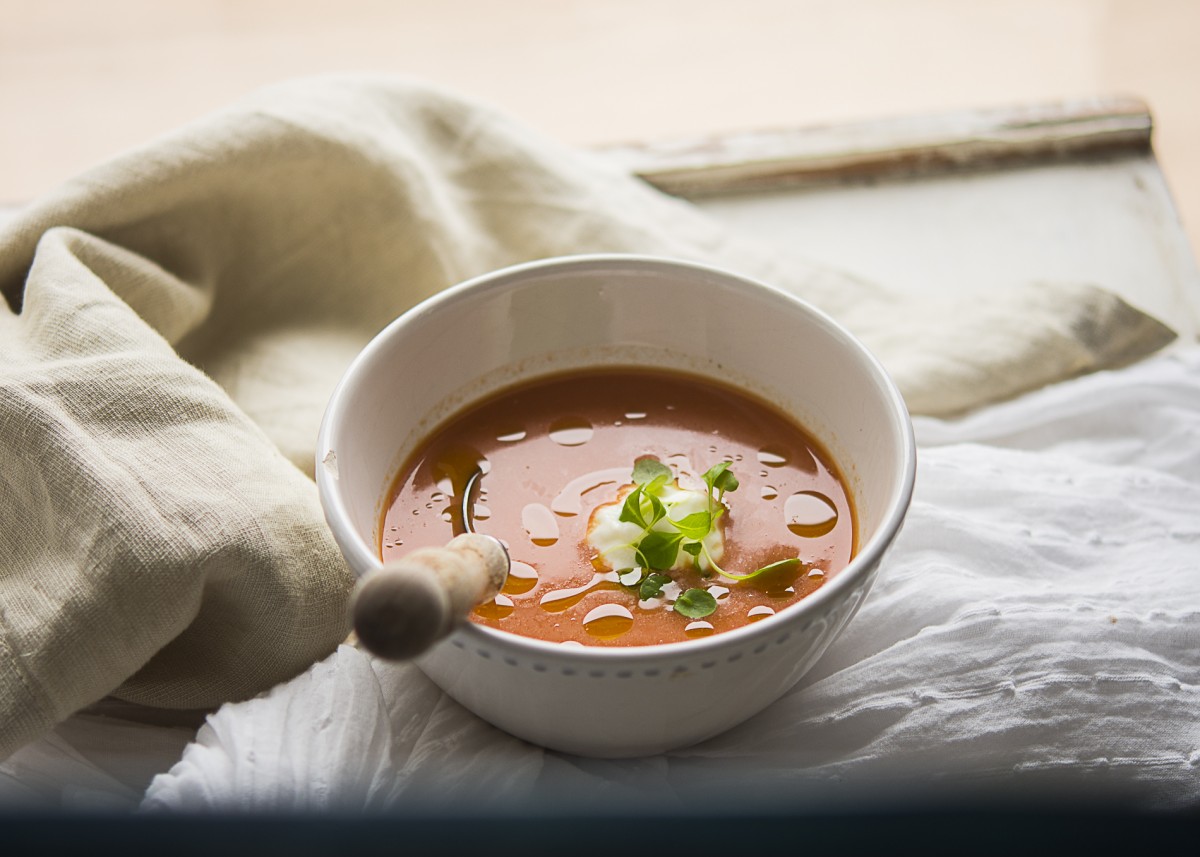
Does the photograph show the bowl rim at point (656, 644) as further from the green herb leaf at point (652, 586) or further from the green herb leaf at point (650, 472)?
the green herb leaf at point (650, 472)

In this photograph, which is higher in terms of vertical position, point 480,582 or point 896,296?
point 480,582

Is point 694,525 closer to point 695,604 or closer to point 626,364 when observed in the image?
point 695,604

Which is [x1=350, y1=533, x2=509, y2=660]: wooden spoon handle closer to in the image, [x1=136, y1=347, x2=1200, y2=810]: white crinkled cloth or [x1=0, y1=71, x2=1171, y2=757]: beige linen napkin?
[x1=136, y1=347, x2=1200, y2=810]: white crinkled cloth

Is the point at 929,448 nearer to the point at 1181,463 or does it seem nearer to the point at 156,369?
the point at 1181,463

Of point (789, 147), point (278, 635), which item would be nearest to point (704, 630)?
point (278, 635)

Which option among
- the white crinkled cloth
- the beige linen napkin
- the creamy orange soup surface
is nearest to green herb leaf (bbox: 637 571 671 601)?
the creamy orange soup surface
